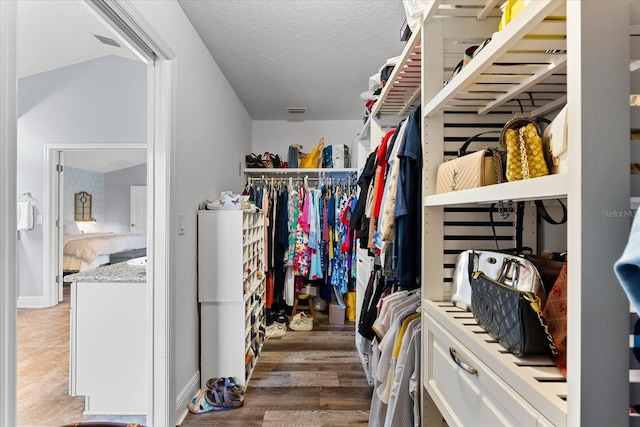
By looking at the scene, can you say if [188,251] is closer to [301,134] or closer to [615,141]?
[615,141]

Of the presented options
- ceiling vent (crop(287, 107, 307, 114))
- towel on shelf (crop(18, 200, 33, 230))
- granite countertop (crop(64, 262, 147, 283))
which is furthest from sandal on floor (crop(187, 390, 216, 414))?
towel on shelf (crop(18, 200, 33, 230))

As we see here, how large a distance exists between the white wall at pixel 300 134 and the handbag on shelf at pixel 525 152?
3.46 m

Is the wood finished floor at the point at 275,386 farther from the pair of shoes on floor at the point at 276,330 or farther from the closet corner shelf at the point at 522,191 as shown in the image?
the closet corner shelf at the point at 522,191

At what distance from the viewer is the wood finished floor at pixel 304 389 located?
196cm

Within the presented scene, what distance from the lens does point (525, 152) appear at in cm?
77

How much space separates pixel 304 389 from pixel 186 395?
76 centimetres

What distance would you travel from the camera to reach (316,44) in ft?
7.75

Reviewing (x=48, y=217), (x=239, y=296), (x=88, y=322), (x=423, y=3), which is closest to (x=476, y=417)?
(x=423, y=3)

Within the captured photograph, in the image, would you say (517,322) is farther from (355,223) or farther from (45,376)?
(45,376)

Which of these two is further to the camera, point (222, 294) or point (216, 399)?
point (222, 294)

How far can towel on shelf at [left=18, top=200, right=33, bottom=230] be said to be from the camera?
3.85 metres

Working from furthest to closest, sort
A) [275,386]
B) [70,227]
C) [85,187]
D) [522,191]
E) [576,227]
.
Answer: [85,187]
[70,227]
[275,386]
[522,191]
[576,227]

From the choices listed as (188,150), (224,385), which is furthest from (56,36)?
(224,385)

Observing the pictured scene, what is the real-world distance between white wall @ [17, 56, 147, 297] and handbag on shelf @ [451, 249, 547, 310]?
3.24 m
